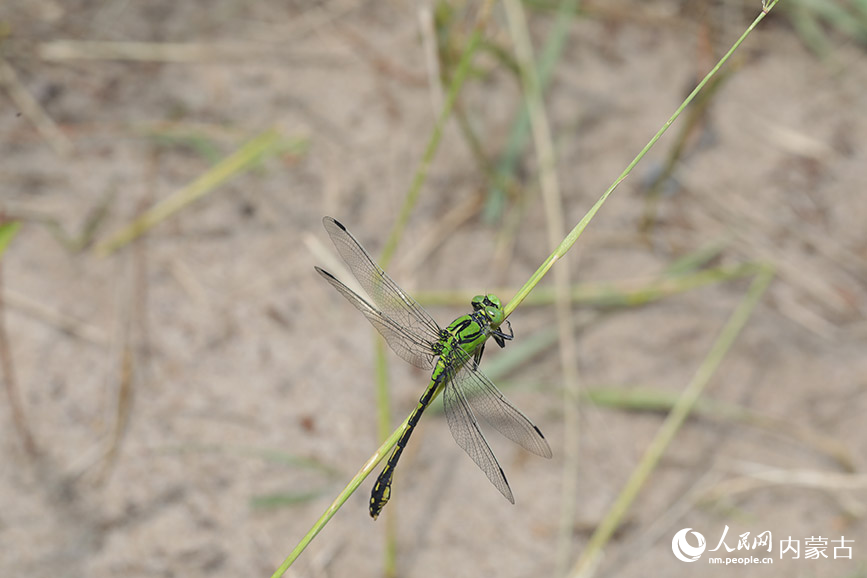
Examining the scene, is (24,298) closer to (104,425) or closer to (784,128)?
(104,425)

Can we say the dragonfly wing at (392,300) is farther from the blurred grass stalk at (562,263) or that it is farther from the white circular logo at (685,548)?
the white circular logo at (685,548)

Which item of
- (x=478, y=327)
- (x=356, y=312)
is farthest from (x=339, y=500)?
(x=356, y=312)

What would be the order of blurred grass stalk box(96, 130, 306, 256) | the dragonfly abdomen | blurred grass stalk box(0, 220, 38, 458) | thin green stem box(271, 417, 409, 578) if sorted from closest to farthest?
thin green stem box(271, 417, 409, 578) → the dragonfly abdomen → blurred grass stalk box(0, 220, 38, 458) → blurred grass stalk box(96, 130, 306, 256)

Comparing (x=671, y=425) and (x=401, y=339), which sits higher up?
(x=671, y=425)

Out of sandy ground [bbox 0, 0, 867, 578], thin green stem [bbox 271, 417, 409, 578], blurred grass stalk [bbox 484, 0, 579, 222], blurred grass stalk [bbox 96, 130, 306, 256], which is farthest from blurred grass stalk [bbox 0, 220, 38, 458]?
blurred grass stalk [bbox 484, 0, 579, 222]

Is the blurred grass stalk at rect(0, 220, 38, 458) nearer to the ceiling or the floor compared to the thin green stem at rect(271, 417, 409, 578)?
nearer to the ceiling

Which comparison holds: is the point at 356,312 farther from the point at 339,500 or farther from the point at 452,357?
the point at 339,500

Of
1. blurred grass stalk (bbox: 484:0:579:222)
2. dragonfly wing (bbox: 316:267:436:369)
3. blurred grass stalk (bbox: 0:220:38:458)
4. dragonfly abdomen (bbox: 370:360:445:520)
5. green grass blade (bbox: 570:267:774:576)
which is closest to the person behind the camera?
dragonfly abdomen (bbox: 370:360:445:520)

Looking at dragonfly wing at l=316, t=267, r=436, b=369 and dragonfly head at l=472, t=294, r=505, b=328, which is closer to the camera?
dragonfly head at l=472, t=294, r=505, b=328

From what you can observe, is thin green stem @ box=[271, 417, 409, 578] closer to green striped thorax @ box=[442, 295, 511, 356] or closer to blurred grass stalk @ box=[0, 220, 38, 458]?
green striped thorax @ box=[442, 295, 511, 356]

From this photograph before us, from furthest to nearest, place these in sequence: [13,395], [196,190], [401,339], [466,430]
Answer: [196,190] → [13,395] → [401,339] → [466,430]
